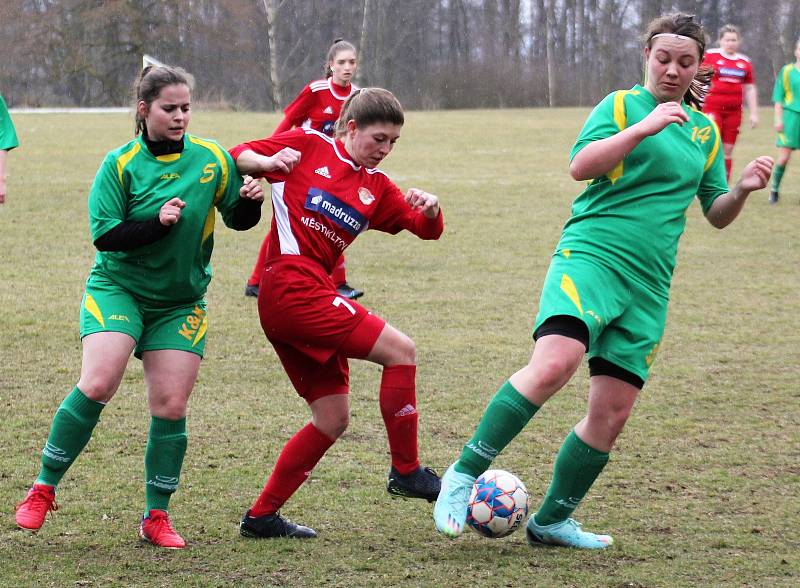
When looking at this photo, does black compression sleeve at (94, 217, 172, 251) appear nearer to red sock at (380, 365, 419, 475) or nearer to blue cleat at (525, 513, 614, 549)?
red sock at (380, 365, 419, 475)

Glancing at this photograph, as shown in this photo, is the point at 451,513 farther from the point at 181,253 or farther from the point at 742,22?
the point at 742,22

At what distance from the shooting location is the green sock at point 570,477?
146 inches

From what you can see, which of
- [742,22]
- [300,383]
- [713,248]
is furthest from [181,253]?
[742,22]

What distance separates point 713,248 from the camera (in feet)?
36.4

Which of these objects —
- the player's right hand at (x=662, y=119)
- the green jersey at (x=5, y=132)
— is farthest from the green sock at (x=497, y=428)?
the green jersey at (x=5, y=132)

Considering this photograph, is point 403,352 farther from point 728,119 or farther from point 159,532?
point 728,119

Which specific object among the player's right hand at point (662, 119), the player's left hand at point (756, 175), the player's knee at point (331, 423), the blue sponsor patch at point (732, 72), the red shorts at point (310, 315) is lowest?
the player's knee at point (331, 423)

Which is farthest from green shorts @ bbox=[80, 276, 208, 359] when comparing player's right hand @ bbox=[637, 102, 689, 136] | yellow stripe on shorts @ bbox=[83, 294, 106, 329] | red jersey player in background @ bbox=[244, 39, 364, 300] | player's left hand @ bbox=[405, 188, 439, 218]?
red jersey player in background @ bbox=[244, 39, 364, 300]

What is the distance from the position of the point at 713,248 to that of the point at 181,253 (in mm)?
8364

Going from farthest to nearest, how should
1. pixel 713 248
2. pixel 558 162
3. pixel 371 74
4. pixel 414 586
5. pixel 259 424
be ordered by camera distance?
pixel 371 74 < pixel 558 162 < pixel 713 248 < pixel 259 424 < pixel 414 586

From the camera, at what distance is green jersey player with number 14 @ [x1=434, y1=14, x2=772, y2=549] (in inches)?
135

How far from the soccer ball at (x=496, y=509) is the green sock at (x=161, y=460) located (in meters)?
1.07

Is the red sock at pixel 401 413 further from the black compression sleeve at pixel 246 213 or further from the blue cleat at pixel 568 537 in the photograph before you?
the black compression sleeve at pixel 246 213

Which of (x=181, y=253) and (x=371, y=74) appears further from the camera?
(x=371, y=74)
